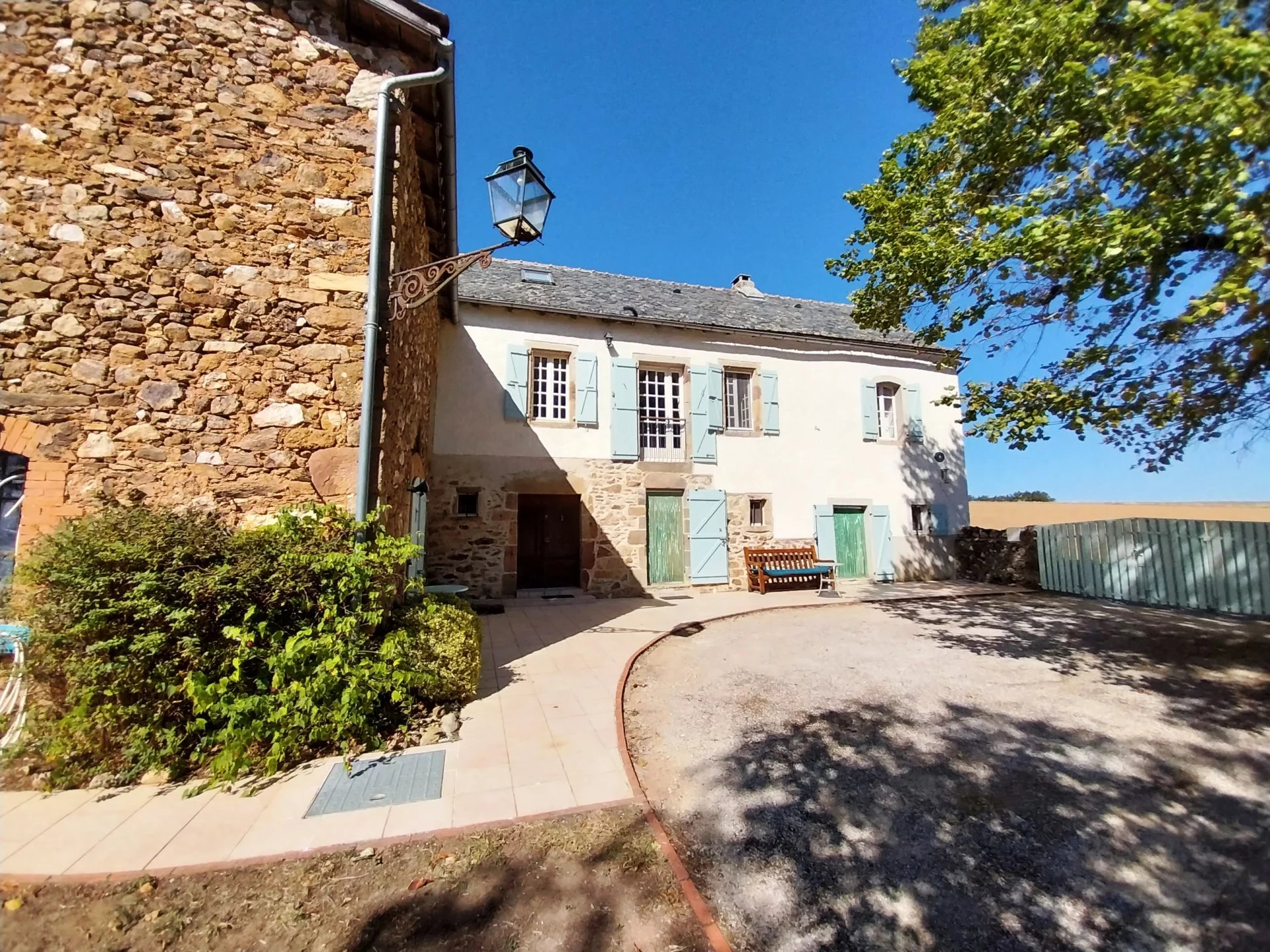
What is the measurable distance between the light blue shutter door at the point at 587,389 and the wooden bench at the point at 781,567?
4.08 m

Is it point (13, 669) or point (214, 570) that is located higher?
point (214, 570)

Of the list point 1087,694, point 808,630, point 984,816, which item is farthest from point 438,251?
point 1087,694

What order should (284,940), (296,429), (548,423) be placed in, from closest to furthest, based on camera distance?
1. (284,940)
2. (296,429)
3. (548,423)

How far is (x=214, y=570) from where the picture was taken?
9.97 feet

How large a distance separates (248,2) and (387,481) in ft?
13.0

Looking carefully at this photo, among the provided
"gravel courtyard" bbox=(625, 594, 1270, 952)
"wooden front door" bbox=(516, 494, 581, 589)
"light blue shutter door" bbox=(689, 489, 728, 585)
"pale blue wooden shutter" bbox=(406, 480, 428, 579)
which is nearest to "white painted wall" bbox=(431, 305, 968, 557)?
"light blue shutter door" bbox=(689, 489, 728, 585)

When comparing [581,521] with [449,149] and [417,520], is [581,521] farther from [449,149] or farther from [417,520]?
[449,149]

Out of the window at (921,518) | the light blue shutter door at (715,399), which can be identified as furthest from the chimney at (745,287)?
the window at (921,518)

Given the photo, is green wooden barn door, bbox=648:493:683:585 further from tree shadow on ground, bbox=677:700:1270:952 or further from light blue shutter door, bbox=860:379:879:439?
tree shadow on ground, bbox=677:700:1270:952

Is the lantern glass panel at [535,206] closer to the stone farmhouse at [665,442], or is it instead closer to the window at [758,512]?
the stone farmhouse at [665,442]

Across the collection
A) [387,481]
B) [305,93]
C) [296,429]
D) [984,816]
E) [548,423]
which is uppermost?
[305,93]

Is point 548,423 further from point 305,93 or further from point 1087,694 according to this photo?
point 1087,694

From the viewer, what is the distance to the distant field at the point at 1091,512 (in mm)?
24984

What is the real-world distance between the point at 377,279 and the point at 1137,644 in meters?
9.00
